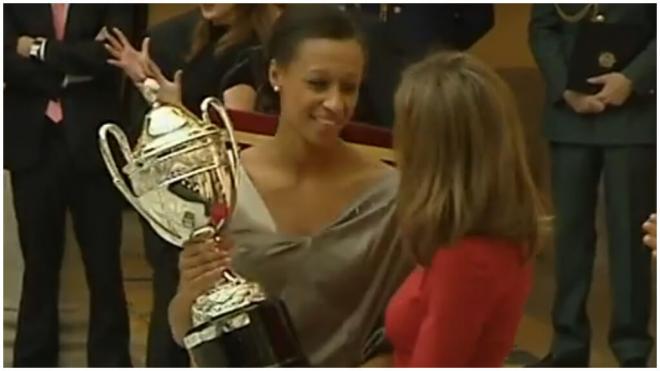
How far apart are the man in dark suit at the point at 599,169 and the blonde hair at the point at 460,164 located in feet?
0.59

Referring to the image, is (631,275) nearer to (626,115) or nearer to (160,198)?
(626,115)

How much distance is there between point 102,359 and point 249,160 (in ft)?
1.04

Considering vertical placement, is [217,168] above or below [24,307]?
above

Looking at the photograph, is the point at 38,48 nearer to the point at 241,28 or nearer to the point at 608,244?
the point at 241,28

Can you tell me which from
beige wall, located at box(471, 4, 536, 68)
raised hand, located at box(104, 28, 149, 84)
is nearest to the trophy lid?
raised hand, located at box(104, 28, 149, 84)

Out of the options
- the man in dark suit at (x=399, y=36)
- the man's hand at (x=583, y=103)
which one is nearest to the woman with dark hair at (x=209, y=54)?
the man in dark suit at (x=399, y=36)

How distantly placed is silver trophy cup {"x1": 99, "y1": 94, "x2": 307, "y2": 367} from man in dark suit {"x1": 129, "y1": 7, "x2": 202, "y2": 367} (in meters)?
0.06

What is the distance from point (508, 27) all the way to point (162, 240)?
17.1 inches

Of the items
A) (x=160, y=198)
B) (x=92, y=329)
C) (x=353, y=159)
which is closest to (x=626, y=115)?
(x=353, y=159)

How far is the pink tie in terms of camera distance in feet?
5.79

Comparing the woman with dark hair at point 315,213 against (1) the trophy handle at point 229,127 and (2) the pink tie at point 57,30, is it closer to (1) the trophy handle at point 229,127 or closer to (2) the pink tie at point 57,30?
(1) the trophy handle at point 229,127

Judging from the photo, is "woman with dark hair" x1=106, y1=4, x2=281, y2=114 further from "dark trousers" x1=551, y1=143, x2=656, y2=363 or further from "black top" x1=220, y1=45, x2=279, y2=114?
"dark trousers" x1=551, y1=143, x2=656, y2=363

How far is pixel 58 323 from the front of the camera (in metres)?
1.86

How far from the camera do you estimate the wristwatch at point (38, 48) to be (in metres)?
1.77
